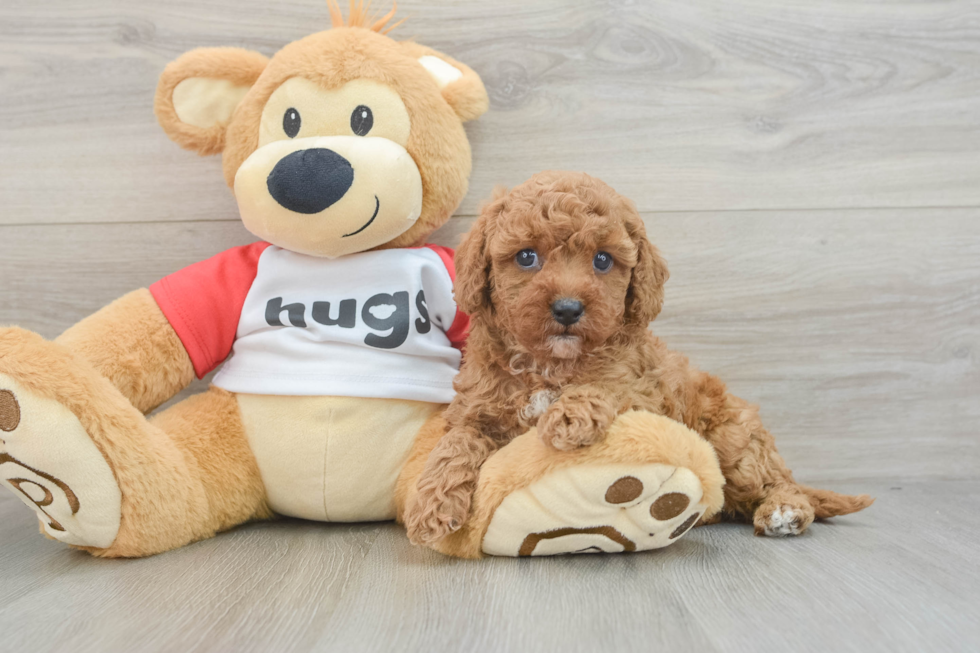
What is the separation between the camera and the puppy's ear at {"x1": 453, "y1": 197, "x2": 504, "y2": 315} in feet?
3.17

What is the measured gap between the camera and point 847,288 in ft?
4.61

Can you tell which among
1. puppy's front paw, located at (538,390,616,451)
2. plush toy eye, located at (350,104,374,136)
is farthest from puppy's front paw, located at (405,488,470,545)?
plush toy eye, located at (350,104,374,136)

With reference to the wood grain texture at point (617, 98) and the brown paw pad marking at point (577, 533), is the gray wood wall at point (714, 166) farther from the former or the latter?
the brown paw pad marking at point (577, 533)

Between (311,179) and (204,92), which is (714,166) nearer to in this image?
(311,179)

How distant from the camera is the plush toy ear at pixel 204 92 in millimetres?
1162

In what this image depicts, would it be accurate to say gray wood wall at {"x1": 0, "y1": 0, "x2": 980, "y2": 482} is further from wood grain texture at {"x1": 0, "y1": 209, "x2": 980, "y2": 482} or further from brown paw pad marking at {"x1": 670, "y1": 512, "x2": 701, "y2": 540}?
brown paw pad marking at {"x1": 670, "y1": 512, "x2": 701, "y2": 540}

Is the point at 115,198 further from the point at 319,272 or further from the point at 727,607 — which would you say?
the point at 727,607

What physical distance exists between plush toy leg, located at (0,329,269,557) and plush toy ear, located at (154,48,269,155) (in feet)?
1.39

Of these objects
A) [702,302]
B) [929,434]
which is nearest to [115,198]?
[702,302]

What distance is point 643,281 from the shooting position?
96 centimetres

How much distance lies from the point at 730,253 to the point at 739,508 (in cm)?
51

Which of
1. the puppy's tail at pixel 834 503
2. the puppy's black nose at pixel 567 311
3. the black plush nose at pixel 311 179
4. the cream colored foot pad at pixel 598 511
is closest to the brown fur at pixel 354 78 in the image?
the black plush nose at pixel 311 179

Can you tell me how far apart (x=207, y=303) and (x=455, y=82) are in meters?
0.56

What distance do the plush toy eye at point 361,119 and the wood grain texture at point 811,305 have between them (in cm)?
31
